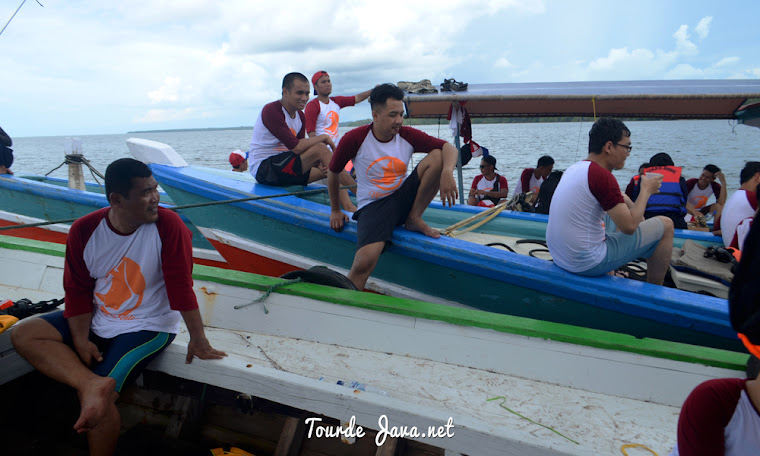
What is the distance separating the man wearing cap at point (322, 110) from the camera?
17.3 ft

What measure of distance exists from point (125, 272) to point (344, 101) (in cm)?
432

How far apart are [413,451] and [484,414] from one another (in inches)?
13.8

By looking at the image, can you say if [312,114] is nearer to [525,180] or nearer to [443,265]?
[443,265]

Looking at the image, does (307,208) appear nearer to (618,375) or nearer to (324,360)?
(324,360)

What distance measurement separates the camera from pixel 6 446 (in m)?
2.14

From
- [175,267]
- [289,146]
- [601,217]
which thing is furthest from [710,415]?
[289,146]

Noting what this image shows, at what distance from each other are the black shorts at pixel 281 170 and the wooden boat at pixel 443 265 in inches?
4.6

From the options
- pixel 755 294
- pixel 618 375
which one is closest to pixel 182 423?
pixel 618 375

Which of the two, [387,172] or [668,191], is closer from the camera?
[387,172]

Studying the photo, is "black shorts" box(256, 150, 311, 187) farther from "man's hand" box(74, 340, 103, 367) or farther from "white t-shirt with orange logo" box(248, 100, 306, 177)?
A: "man's hand" box(74, 340, 103, 367)

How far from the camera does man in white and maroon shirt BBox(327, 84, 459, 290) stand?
320cm

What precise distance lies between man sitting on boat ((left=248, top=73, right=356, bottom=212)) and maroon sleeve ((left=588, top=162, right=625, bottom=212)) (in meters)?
2.13

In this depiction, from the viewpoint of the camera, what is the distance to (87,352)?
200 centimetres

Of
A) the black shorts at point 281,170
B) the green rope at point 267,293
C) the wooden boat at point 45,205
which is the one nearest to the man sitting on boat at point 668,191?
the black shorts at point 281,170
